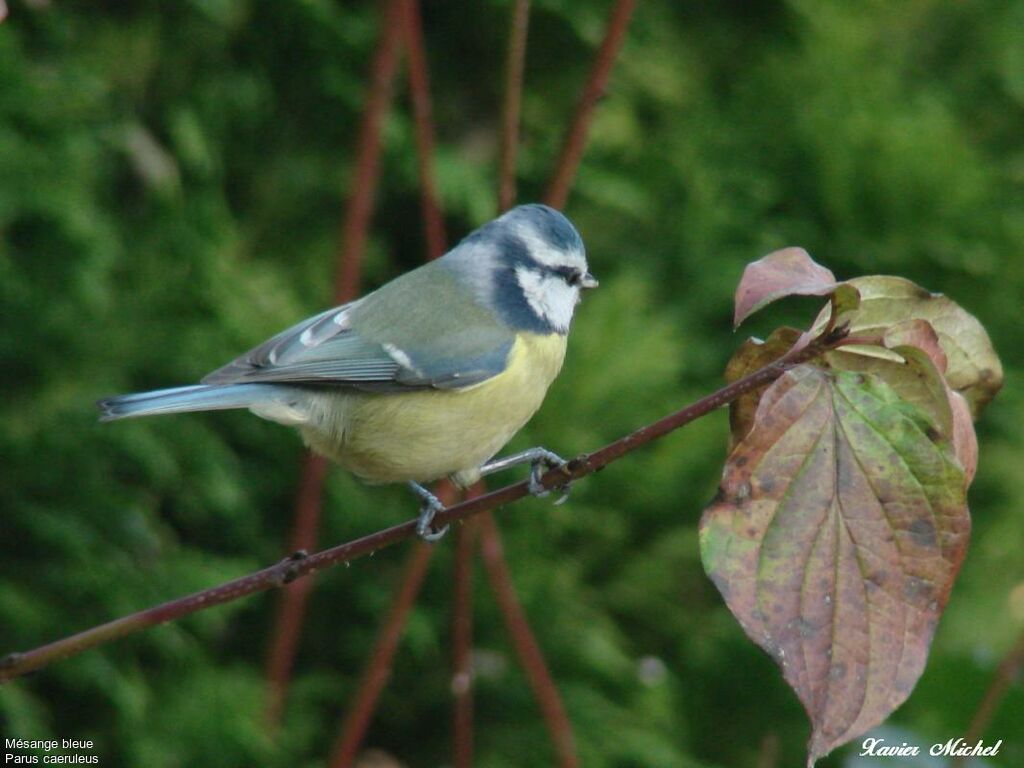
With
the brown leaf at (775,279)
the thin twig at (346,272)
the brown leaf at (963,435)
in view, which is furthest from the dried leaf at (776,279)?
the thin twig at (346,272)

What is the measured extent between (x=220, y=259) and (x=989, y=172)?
1925 mm

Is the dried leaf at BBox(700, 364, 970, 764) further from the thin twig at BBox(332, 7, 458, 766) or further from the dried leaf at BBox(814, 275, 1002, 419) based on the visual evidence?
the thin twig at BBox(332, 7, 458, 766)

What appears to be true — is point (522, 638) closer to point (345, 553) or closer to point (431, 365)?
point (431, 365)

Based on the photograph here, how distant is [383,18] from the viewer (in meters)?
2.22

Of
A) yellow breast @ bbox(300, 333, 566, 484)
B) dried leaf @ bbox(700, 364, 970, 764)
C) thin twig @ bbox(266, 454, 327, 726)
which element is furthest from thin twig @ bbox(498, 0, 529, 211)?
dried leaf @ bbox(700, 364, 970, 764)

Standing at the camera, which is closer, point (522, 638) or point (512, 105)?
point (512, 105)

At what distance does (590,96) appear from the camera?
6.19 feet

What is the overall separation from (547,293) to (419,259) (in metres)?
0.96

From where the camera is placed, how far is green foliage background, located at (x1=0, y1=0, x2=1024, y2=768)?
227 cm

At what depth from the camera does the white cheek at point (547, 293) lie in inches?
80.8

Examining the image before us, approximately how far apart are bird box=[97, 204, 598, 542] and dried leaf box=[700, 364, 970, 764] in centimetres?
73

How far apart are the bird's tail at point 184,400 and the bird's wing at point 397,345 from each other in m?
0.02

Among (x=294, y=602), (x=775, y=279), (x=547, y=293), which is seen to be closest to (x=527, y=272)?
(x=547, y=293)

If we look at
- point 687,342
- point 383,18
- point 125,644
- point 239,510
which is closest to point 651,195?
point 687,342
